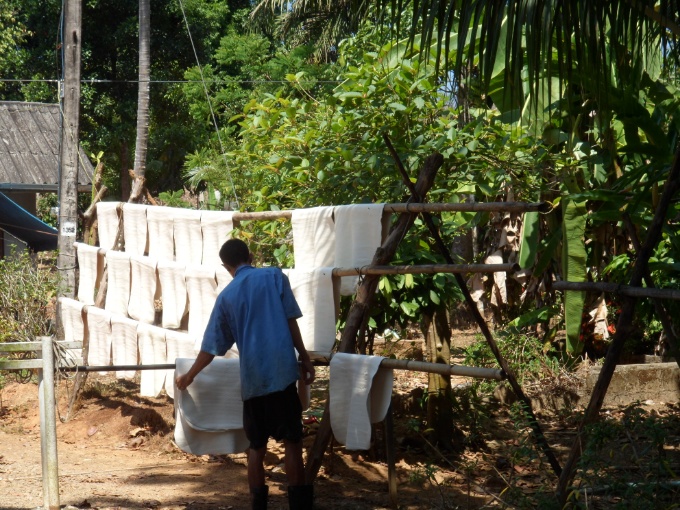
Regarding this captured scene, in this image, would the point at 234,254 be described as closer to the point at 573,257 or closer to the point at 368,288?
the point at 368,288

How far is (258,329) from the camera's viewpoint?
4.91 metres

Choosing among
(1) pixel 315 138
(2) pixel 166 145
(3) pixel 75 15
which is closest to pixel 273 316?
(1) pixel 315 138

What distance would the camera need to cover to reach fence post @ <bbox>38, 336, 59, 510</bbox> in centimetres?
513

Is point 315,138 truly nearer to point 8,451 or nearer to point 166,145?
point 8,451

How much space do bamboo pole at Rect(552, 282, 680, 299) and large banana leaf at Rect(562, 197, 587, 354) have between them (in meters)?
1.97

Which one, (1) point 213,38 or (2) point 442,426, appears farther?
(1) point 213,38

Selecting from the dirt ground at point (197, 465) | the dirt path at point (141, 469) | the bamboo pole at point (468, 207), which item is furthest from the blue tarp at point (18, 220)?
the bamboo pole at point (468, 207)

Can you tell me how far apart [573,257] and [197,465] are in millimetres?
3370

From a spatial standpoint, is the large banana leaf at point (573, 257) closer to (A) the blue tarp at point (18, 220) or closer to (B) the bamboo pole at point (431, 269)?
(B) the bamboo pole at point (431, 269)

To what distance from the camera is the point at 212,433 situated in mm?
5336

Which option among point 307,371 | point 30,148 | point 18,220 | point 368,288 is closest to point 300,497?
point 307,371

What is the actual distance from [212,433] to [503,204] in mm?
2303

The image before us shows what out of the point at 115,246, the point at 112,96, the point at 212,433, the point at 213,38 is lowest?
the point at 212,433

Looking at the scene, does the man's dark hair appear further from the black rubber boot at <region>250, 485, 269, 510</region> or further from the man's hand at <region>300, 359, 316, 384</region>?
the black rubber boot at <region>250, 485, 269, 510</region>
